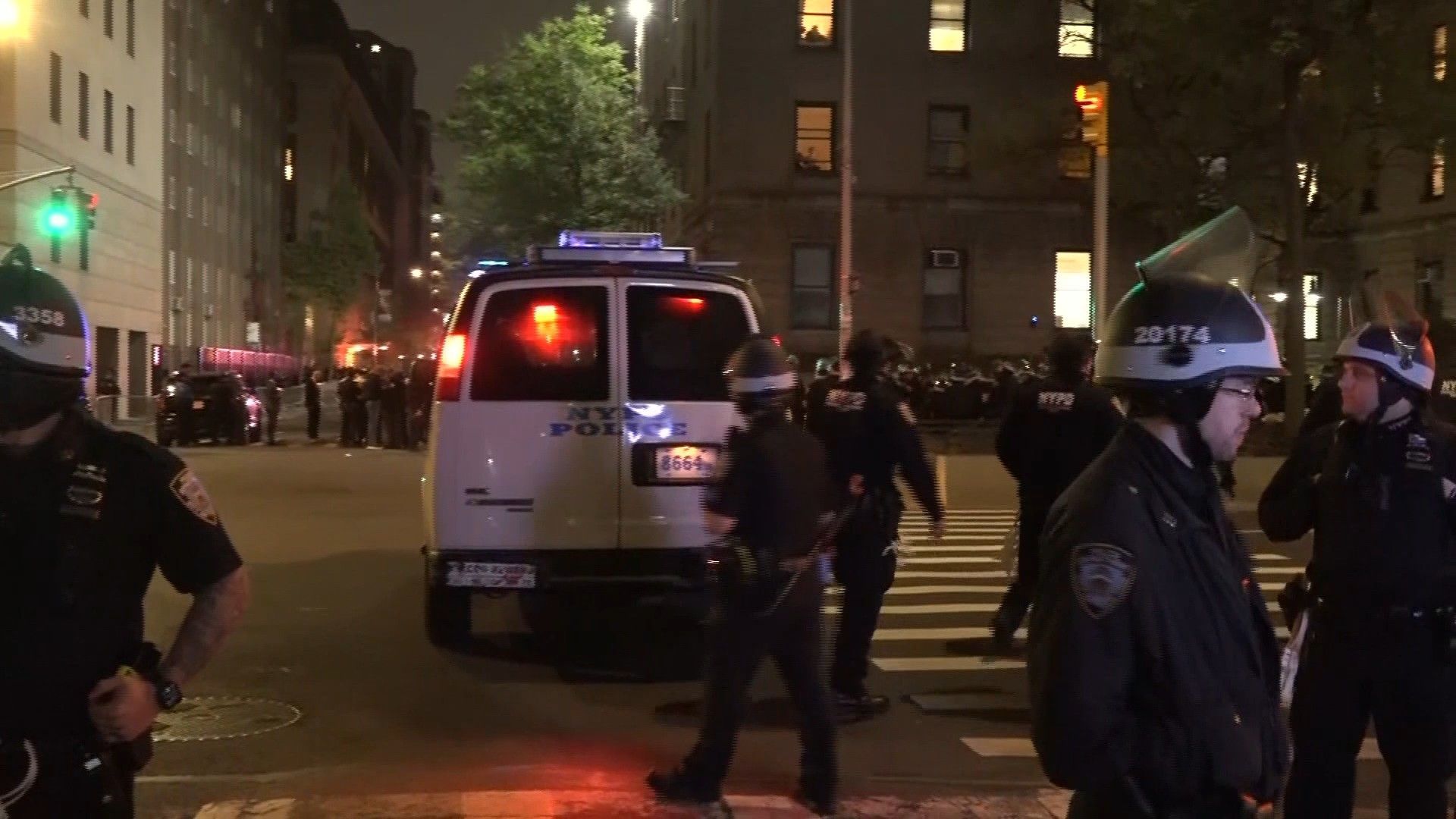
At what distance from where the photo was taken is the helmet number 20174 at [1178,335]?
3.04 m

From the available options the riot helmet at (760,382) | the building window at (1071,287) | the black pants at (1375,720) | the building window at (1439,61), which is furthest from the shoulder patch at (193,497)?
the building window at (1071,287)

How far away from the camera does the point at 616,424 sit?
8.96 meters

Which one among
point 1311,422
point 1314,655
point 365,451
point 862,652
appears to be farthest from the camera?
point 365,451

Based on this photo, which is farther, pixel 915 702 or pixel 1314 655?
pixel 915 702

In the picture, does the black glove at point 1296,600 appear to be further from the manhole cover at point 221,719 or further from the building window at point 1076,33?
the building window at point 1076,33

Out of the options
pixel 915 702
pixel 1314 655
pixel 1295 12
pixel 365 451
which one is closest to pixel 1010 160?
pixel 1295 12

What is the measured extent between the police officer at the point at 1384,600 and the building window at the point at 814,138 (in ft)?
109

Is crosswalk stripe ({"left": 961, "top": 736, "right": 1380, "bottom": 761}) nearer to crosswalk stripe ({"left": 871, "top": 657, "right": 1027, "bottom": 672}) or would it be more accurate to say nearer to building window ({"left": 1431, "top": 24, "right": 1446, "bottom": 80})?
A: crosswalk stripe ({"left": 871, "top": 657, "right": 1027, "bottom": 672})

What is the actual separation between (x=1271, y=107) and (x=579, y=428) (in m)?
26.4

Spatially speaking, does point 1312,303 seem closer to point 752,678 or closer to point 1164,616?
point 752,678

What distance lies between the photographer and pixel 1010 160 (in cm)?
3603

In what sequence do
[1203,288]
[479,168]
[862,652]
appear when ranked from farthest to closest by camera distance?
1. [479,168]
2. [862,652]
3. [1203,288]

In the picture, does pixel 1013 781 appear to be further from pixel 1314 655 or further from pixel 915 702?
pixel 1314 655

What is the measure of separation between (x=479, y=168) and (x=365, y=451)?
1292 cm
